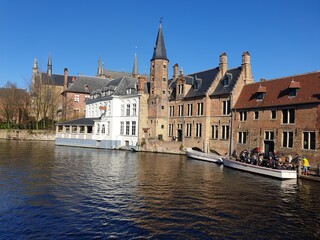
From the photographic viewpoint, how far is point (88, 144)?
168ft

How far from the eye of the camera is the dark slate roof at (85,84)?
7519cm

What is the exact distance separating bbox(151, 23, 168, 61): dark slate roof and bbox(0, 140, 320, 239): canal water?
26167 mm

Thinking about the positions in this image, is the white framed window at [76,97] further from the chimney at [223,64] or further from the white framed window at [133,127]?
the chimney at [223,64]

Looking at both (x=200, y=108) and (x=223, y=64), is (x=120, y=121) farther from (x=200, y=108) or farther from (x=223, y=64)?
(x=223, y=64)

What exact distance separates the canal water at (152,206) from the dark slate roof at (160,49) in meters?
26.2

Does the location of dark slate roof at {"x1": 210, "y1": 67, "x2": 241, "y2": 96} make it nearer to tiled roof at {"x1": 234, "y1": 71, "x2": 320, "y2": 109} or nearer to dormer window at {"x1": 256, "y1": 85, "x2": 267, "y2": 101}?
tiled roof at {"x1": 234, "y1": 71, "x2": 320, "y2": 109}

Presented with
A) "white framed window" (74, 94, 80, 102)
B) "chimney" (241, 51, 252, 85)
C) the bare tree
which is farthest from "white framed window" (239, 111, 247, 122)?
the bare tree

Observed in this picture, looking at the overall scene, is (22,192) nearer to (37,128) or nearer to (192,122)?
(192,122)

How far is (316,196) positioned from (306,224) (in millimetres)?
5880

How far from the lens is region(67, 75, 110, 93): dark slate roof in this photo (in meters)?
75.2

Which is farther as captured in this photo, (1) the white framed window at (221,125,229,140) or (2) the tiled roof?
(1) the white framed window at (221,125,229,140)

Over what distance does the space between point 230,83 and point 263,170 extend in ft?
50.5

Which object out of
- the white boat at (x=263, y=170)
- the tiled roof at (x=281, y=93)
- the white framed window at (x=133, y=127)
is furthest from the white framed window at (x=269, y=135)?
the white framed window at (x=133, y=127)

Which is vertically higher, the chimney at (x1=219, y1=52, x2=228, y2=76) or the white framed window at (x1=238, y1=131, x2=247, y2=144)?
the chimney at (x1=219, y1=52, x2=228, y2=76)
